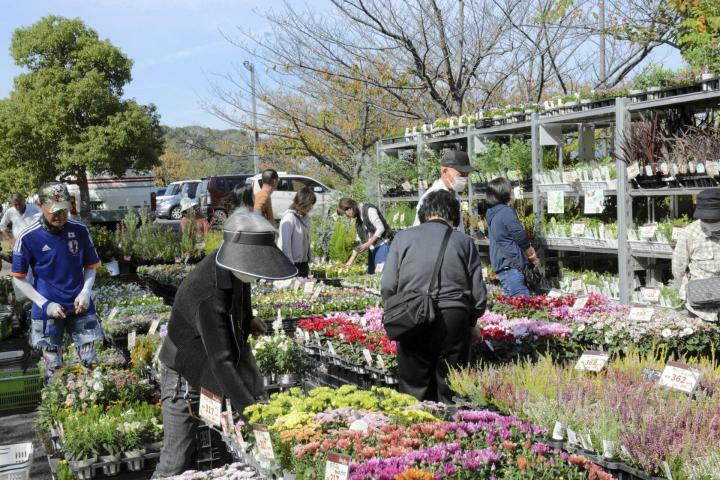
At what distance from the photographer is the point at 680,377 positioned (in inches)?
158

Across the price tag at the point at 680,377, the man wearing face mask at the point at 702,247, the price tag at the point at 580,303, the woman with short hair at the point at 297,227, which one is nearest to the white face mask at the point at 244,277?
the price tag at the point at 680,377

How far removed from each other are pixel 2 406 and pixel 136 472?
2.40 meters

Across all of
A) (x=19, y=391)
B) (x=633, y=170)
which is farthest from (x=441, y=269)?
(x=19, y=391)

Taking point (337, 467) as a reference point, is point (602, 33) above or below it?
above

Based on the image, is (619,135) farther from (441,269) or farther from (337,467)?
(337,467)

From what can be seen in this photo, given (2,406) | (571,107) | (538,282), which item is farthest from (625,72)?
(2,406)

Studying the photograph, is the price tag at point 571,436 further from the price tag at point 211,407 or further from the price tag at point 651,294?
the price tag at point 651,294

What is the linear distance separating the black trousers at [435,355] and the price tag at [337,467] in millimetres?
1948

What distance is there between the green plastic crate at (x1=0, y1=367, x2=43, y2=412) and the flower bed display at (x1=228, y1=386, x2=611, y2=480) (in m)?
3.57

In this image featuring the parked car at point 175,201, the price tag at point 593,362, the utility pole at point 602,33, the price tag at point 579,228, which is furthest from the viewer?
the parked car at point 175,201

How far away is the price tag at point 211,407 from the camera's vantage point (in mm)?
3387

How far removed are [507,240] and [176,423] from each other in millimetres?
4609

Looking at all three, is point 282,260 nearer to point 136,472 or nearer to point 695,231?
point 136,472

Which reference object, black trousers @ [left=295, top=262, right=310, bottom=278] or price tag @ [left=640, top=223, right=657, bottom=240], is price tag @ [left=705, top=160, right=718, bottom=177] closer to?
price tag @ [left=640, top=223, right=657, bottom=240]
